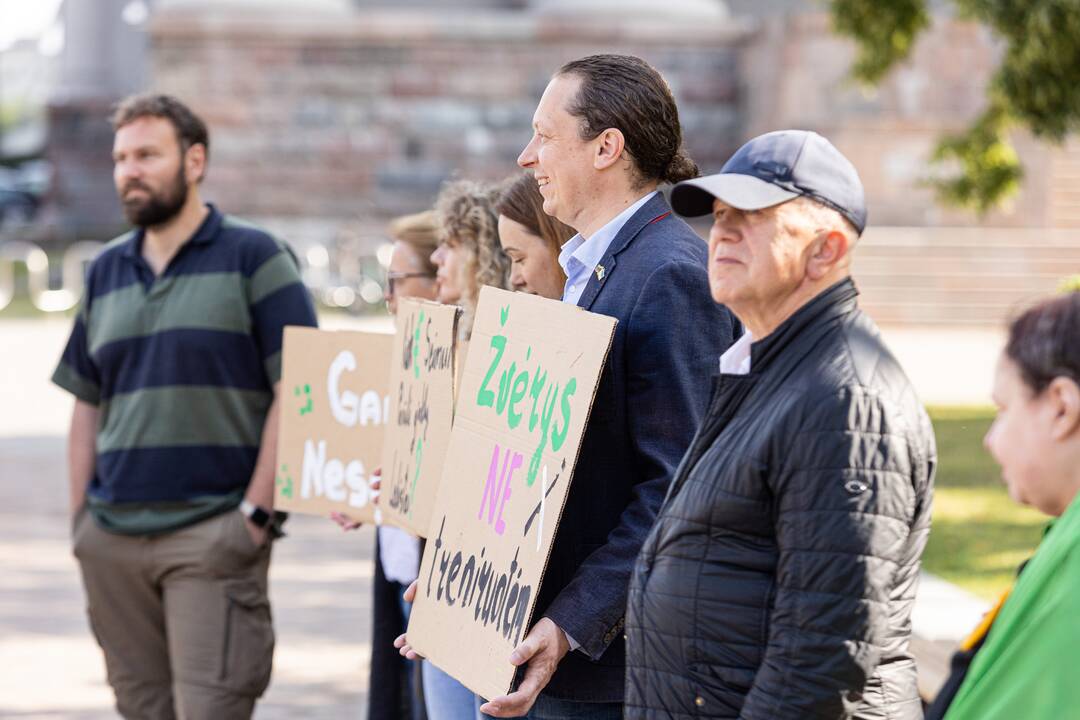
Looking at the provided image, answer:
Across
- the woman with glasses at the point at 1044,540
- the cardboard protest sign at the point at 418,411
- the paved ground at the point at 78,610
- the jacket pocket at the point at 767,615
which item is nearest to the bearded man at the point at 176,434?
the cardboard protest sign at the point at 418,411

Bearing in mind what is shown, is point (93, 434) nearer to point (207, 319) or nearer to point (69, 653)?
point (207, 319)

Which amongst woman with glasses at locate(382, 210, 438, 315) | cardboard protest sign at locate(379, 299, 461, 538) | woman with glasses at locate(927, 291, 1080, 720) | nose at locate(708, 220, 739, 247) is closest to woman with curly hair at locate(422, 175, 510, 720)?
cardboard protest sign at locate(379, 299, 461, 538)

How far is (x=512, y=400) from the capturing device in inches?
130

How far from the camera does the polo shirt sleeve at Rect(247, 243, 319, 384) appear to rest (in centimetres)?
513

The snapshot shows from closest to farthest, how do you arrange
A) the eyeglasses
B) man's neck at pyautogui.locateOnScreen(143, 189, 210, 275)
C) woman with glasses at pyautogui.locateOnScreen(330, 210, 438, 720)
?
woman with glasses at pyautogui.locateOnScreen(330, 210, 438, 720) < the eyeglasses < man's neck at pyautogui.locateOnScreen(143, 189, 210, 275)

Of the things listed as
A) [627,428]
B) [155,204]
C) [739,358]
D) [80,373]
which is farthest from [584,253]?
[80,373]

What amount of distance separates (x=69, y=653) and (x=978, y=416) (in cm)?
876

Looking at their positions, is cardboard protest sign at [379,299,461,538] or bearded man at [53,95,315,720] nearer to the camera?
cardboard protest sign at [379,299,461,538]

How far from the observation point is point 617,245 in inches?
131

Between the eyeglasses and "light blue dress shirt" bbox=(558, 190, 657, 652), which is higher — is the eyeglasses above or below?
below

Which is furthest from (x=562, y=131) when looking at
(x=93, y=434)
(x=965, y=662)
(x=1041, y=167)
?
(x=1041, y=167)

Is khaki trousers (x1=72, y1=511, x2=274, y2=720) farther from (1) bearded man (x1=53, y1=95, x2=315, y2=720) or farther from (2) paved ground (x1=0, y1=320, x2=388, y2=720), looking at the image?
(2) paved ground (x1=0, y1=320, x2=388, y2=720)

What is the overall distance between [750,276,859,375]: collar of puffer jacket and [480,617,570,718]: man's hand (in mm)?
782

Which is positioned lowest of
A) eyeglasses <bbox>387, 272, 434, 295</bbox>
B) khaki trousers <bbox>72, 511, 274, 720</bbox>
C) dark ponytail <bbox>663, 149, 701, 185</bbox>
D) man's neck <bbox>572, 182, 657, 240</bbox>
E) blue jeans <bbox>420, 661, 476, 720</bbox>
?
khaki trousers <bbox>72, 511, 274, 720</bbox>
